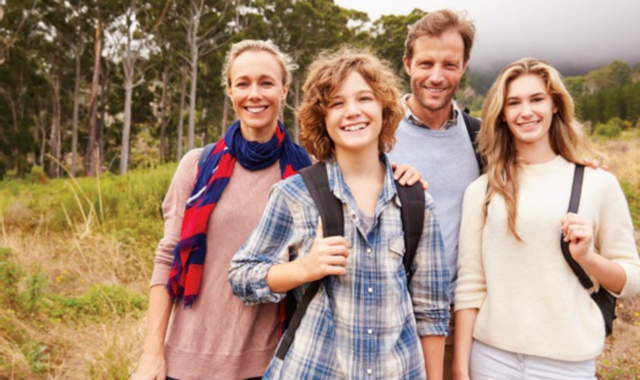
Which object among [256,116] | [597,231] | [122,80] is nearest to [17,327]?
[256,116]

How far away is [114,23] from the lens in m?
18.6

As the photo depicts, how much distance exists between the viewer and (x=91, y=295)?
4234 mm

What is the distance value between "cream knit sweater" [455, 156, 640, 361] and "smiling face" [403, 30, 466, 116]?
0.51m

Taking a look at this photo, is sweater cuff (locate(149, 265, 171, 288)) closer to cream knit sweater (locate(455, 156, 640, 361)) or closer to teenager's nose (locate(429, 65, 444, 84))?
cream knit sweater (locate(455, 156, 640, 361))

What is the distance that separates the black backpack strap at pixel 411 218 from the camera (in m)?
1.39

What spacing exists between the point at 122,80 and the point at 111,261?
20573 mm

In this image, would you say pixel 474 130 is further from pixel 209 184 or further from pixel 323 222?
pixel 209 184

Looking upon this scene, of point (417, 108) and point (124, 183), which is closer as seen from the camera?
point (417, 108)

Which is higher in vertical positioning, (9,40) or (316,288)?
(9,40)

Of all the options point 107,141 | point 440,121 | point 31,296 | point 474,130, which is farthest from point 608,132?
point 107,141

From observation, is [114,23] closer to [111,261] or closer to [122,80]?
[122,80]

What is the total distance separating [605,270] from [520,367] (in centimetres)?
43

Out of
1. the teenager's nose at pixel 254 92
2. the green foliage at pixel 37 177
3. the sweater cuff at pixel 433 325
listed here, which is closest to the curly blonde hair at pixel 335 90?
the teenager's nose at pixel 254 92

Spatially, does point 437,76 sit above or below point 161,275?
above
